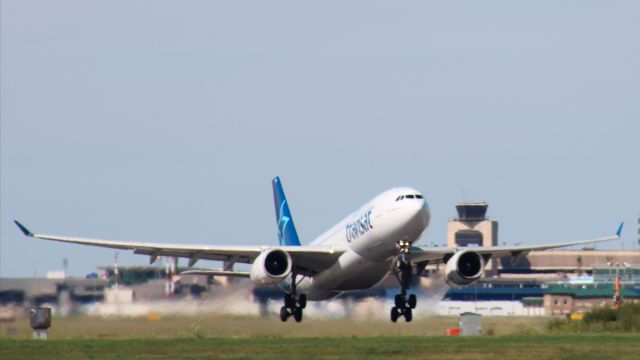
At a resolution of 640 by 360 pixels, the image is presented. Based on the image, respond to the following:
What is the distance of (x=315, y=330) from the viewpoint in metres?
54.3

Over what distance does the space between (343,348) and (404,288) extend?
9.33m

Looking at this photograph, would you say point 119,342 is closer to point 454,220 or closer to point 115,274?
point 115,274

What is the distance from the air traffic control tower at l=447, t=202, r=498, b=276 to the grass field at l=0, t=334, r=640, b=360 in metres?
134

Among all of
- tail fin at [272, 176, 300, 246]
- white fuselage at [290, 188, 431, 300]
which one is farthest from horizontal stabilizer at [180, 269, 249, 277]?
tail fin at [272, 176, 300, 246]

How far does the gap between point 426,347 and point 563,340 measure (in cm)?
544

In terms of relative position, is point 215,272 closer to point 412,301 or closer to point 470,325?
point 412,301

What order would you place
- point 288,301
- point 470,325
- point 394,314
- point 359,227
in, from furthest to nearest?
point 470,325 → point 288,301 → point 394,314 → point 359,227

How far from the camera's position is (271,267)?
51.5 m

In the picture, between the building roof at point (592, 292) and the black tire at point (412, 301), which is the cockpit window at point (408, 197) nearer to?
the black tire at point (412, 301)

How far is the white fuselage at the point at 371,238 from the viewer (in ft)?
157

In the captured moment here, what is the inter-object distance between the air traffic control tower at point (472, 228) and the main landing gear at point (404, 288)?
125 m

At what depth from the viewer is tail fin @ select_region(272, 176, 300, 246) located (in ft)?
201

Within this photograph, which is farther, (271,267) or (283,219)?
(283,219)

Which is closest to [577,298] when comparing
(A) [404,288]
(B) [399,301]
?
(B) [399,301]
